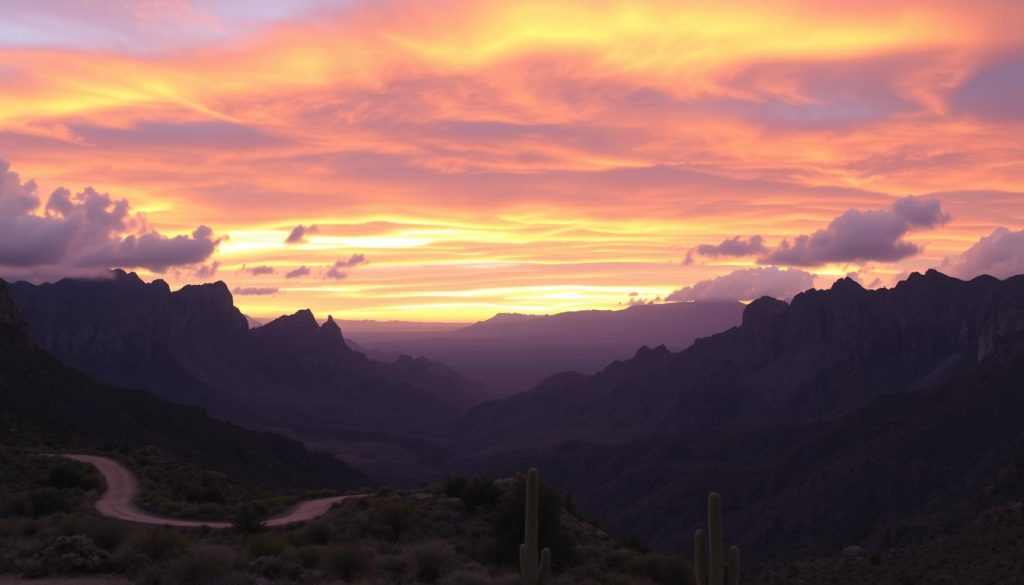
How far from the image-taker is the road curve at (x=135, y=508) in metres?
35.7

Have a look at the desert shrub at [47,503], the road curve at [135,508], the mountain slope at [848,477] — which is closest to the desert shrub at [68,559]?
the desert shrub at [47,503]

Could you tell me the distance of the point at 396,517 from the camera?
106 feet

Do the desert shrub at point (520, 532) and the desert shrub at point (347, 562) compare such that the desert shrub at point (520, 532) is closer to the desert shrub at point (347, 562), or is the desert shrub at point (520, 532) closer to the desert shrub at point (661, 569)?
the desert shrub at point (661, 569)

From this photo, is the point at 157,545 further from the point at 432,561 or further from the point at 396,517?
the point at 396,517

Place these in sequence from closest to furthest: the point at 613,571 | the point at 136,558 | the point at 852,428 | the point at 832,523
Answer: the point at 136,558 → the point at 613,571 → the point at 832,523 → the point at 852,428

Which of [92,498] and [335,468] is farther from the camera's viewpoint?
[335,468]

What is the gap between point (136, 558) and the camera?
71.0 ft

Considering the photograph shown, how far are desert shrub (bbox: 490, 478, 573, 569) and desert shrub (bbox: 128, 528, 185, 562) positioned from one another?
10.6m

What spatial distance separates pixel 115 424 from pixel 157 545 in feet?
220

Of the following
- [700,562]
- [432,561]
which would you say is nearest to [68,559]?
[432,561]

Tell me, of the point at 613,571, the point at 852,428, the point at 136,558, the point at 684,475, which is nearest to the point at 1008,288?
the point at 852,428

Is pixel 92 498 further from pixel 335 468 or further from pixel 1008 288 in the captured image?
pixel 1008 288

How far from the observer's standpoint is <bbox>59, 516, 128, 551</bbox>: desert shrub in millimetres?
23734

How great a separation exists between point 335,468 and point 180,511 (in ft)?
235
